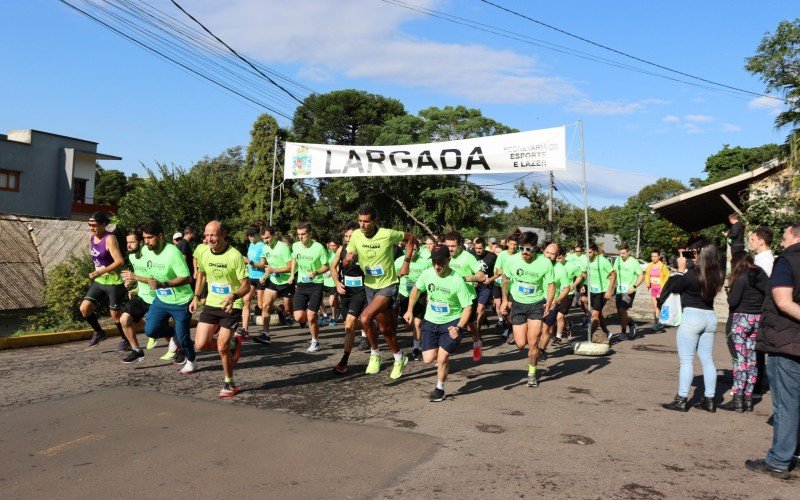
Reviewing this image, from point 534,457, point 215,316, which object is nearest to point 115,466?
point 215,316

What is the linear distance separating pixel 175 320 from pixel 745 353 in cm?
659

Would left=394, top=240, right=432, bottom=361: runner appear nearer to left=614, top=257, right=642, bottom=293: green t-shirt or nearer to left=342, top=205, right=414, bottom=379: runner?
left=342, top=205, right=414, bottom=379: runner

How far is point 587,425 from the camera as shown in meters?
5.91

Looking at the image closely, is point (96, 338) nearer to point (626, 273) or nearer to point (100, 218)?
point (100, 218)

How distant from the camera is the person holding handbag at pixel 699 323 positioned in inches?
253

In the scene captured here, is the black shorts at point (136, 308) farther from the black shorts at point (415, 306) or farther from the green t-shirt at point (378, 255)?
the black shorts at point (415, 306)

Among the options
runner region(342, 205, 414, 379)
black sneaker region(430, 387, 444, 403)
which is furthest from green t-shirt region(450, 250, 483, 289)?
black sneaker region(430, 387, 444, 403)

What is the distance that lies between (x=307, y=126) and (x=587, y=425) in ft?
122

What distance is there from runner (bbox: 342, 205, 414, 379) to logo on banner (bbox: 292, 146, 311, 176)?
21.9 ft

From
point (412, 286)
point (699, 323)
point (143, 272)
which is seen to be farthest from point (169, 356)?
point (699, 323)

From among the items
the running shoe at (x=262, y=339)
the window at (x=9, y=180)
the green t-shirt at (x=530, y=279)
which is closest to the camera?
the green t-shirt at (x=530, y=279)

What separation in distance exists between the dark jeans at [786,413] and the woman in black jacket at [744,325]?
213cm

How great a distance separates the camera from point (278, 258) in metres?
10.7

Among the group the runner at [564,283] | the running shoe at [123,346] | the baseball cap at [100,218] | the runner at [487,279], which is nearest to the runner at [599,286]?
the runner at [564,283]
